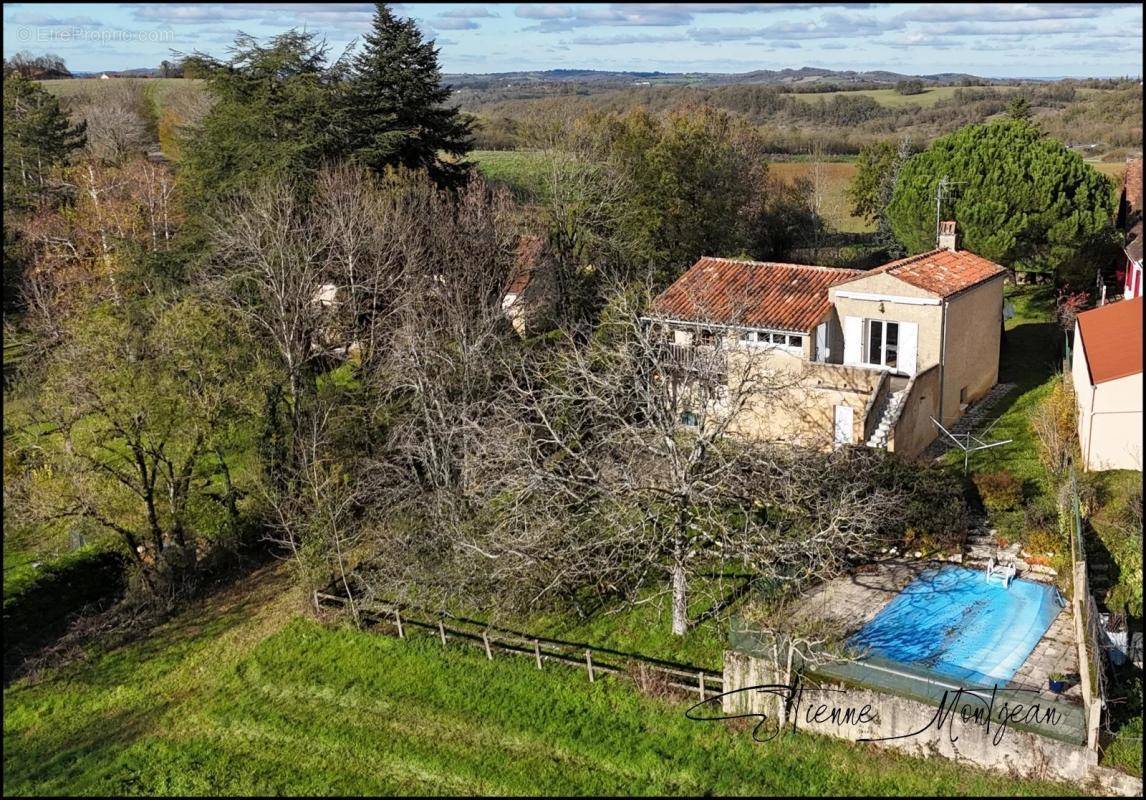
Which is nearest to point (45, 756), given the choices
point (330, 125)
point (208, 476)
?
point (208, 476)

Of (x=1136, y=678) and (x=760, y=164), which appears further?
(x=760, y=164)

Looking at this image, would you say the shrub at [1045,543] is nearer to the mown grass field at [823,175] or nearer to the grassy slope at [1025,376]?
the grassy slope at [1025,376]

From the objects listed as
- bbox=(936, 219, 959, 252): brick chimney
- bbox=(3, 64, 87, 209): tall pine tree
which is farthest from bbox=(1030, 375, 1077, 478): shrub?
bbox=(3, 64, 87, 209): tall pine tree

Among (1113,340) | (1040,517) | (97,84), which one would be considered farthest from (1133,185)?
(97,84)

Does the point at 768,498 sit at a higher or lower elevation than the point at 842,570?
higher

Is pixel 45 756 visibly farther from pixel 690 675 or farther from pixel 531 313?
pixel 531 313

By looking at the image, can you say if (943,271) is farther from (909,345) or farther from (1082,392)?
(1082,392)

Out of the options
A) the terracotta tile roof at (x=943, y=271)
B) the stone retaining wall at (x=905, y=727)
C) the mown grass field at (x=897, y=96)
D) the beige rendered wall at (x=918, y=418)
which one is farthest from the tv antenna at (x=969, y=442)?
the mown grass field at (x=897, y=96)
